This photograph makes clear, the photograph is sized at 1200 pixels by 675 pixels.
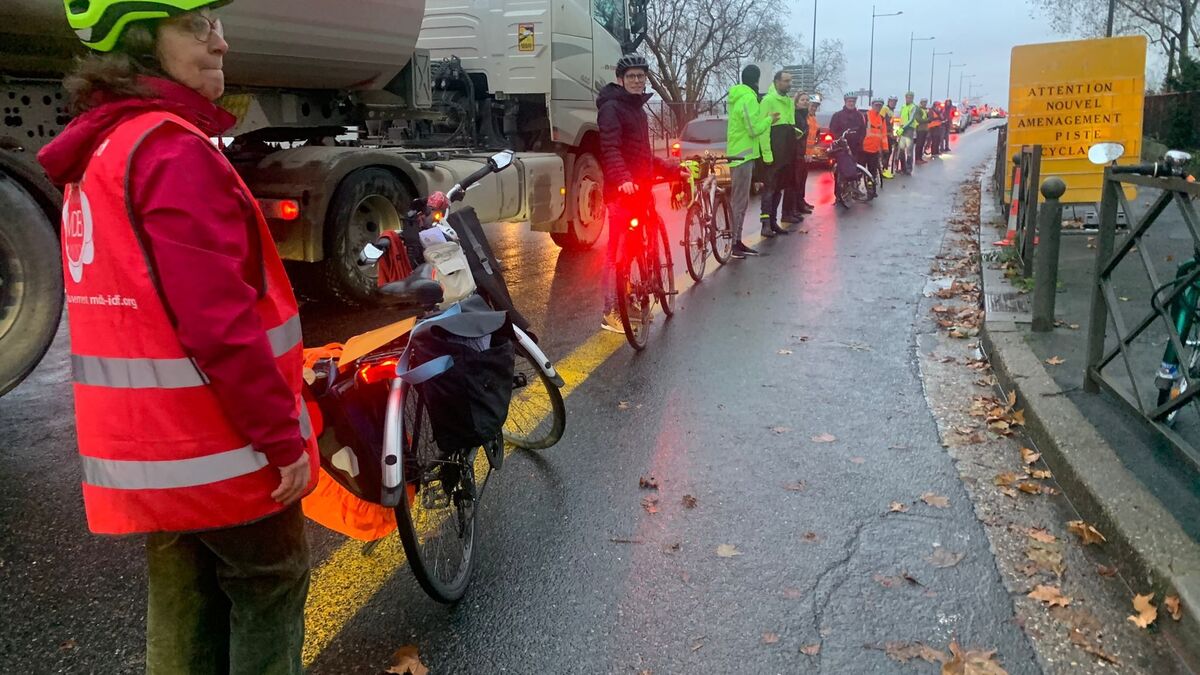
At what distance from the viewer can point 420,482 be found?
10.0 feet

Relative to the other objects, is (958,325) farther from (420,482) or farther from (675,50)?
(675,50)

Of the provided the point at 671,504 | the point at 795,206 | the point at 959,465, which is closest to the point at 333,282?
the point at 671,504

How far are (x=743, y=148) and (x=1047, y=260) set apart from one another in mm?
4736

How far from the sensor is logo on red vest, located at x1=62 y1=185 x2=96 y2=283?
1.74m

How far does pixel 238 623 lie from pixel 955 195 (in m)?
17.5

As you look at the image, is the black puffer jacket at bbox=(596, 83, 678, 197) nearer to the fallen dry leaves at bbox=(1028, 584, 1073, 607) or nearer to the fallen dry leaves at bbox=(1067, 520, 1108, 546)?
the fallen dry leaves at bbox=(1067, 520, 1108, 546)

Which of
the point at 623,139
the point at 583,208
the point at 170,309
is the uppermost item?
the point at 623,139

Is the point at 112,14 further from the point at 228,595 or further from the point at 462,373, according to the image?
the point at 462,373

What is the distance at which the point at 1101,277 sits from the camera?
176 inches

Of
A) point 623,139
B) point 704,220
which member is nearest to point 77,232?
point 623,139

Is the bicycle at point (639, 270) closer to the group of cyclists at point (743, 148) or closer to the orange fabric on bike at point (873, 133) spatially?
the group of cyclists at point (743, 148)

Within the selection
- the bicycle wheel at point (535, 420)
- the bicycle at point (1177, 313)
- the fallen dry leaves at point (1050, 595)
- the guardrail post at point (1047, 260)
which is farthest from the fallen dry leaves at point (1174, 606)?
the guardrail post at point (1047, 260)

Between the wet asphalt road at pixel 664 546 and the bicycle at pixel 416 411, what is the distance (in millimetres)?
256

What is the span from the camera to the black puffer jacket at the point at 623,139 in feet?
20.1
